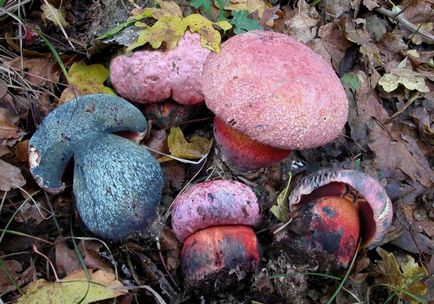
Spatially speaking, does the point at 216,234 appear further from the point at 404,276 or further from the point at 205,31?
the point at 205,31

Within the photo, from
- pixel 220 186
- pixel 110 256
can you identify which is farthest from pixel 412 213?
pixel 110 256

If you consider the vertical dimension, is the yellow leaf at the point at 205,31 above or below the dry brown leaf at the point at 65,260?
above

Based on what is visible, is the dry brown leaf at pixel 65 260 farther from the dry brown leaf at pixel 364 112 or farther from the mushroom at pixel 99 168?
the dry brown leaf at pixel 364 112

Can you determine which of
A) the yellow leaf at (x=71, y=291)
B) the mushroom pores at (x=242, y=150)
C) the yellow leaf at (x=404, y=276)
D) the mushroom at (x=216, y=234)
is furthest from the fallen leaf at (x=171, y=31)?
the yellow leaf at (x=404, y=276)

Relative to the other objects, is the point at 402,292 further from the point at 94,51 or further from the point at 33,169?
the point at 94,51

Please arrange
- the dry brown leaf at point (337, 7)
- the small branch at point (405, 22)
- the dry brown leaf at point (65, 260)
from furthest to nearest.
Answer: the small branch at point (405, 22), the dry brown leaf at point (337, 7), the dry brown leaf at point (65, 260)

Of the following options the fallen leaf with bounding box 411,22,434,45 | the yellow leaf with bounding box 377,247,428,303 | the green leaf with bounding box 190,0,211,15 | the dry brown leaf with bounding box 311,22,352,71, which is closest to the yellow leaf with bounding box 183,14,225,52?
the green leaf with bounding box 190,0,211,15

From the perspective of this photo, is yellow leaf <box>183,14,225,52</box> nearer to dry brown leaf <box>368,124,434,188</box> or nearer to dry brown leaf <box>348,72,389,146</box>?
dry brown leaf <box>348,72,389,146</box>
